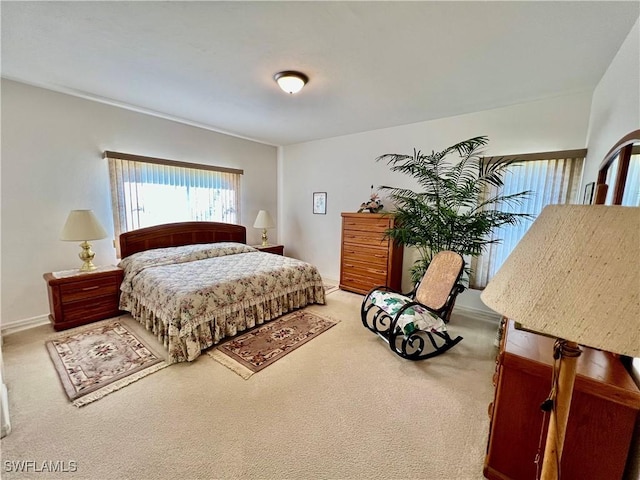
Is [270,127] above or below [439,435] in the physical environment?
above

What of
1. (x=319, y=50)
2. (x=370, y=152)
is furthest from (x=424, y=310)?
(x=370, y=152)

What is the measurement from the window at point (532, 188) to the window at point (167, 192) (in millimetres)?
3923

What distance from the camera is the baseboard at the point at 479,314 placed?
11.0 ft

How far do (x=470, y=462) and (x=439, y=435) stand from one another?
0.20 meters

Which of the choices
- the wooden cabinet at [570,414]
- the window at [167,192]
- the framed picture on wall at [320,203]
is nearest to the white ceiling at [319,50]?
the window at [167,192]

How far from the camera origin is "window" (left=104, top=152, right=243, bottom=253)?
11.3 feet

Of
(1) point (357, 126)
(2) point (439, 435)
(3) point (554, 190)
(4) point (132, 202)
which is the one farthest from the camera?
(1) point (357, 126)

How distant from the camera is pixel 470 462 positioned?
4.89 feet

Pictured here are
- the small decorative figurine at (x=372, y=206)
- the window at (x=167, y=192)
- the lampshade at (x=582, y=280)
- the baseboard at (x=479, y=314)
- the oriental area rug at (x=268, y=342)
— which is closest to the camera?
the lampshade at (x=582, y=280)

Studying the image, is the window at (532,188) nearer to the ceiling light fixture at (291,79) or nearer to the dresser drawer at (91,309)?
the ceiling light fixture at (291,79)

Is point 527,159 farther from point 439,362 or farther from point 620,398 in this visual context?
point 620,398

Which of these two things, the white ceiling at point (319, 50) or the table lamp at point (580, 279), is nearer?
the table lamp at point (580, 279)

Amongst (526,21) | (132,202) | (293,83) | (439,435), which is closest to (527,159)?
(526,21)

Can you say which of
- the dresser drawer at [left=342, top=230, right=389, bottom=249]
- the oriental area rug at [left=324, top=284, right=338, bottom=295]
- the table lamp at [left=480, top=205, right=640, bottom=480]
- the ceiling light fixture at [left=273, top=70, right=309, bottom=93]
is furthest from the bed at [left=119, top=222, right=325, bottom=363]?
the table lamp at [left=480, top=205, right=640, bottom=480]
